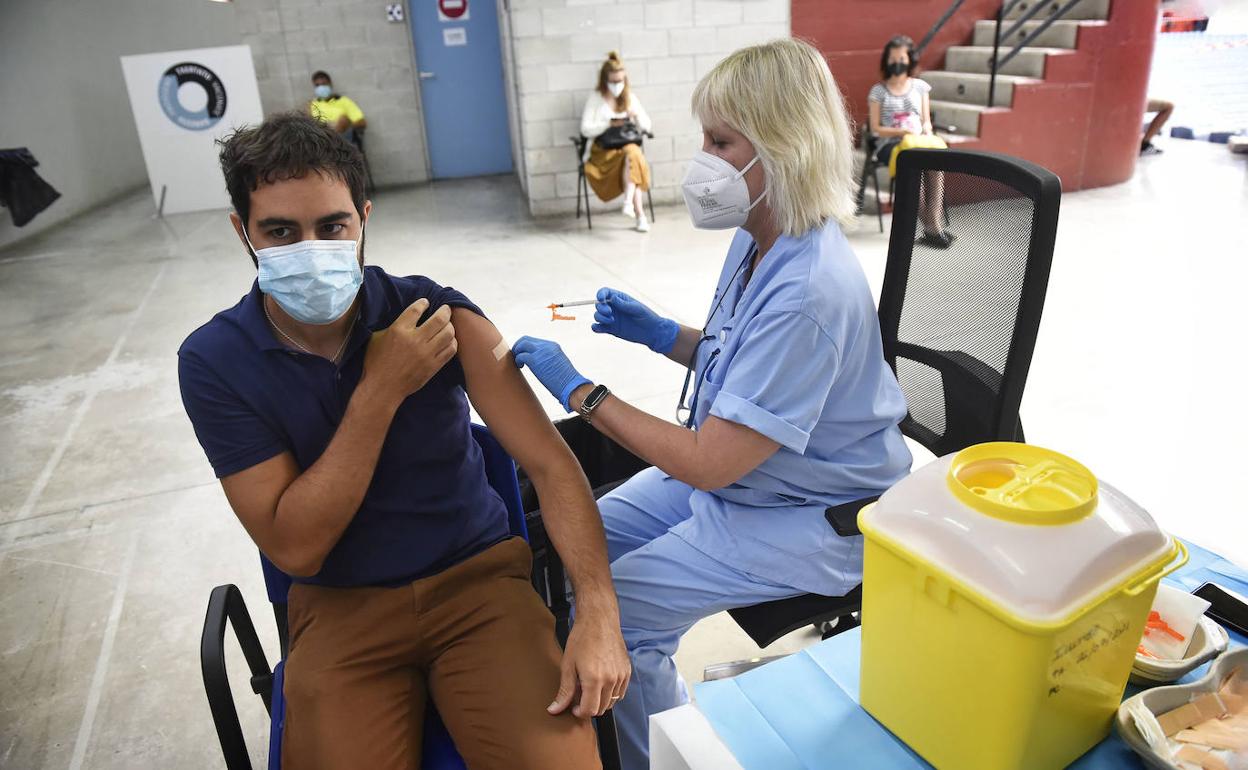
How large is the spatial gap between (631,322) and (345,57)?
23.5ft

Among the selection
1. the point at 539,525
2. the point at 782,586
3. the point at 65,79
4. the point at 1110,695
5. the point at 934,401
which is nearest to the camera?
the point at 1110,695

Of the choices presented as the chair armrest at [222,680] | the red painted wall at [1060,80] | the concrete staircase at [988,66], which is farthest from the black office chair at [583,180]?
the chair armrest at [222,680]

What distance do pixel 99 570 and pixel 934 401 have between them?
222cm

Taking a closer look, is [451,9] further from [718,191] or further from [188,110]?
[718,191]

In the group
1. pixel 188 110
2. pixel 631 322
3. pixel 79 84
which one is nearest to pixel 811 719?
pixel 631 322

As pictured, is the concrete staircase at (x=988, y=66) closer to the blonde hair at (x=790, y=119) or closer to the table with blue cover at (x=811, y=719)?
the blonde hair at (x=790, y=119)

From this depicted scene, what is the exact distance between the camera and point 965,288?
4.74 feet

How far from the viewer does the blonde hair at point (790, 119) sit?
49.5 inches

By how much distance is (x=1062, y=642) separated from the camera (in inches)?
27.0

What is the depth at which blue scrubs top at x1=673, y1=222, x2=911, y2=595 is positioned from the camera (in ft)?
3.84

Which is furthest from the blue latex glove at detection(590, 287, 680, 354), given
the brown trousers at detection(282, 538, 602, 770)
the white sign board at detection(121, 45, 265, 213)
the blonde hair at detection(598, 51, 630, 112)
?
the white sign board at detection(121, 45, 265, 213)

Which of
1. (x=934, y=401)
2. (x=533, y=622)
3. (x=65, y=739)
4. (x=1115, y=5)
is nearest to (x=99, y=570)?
(x=65, y=739)

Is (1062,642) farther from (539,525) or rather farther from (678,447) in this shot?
(539,525)

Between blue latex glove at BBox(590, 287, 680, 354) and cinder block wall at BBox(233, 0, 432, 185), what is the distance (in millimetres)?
6984
